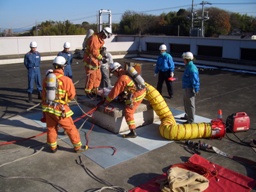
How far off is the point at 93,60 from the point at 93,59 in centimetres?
3

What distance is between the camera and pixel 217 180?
4266mm

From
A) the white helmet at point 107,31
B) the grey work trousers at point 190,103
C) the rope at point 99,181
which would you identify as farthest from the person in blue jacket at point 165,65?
the rope at point 99,181

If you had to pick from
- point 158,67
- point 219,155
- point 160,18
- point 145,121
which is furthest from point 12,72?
point 160,18

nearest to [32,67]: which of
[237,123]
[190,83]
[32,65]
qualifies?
[32,65]

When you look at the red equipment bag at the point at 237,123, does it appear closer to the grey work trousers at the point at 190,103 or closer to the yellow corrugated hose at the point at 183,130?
the yellow corrugated hose at the point at 183,130

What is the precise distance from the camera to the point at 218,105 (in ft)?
27.8

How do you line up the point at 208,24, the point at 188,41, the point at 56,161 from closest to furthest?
the point at 56,161 → the point at 188,41 → the point at 208,24

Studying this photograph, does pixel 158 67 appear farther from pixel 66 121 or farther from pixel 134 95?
pixel 66 121

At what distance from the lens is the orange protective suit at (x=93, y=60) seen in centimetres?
721

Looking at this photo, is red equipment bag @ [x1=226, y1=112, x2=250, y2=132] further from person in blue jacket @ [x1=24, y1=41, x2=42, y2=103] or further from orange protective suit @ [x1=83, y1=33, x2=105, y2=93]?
person in blue jacket @ [x1=24, y1=41, x2=42, y2=103]

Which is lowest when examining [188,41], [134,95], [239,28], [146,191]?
[146,191]

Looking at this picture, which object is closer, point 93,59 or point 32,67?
point 93,59

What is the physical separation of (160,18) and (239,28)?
44.5ft

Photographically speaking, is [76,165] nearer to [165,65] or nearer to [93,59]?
[93,59]
